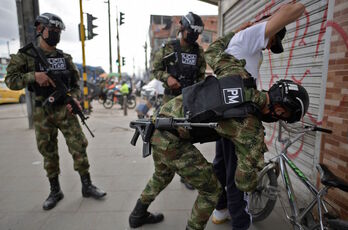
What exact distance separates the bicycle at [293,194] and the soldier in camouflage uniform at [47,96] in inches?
67.3

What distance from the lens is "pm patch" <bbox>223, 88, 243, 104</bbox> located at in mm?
1298

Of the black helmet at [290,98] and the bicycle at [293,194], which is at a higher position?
the black helmet at [290,98]

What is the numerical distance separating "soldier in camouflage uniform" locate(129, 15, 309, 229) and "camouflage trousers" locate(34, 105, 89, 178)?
44.2 inches

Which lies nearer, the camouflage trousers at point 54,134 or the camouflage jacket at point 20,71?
the camouflage jacket at point 20,71

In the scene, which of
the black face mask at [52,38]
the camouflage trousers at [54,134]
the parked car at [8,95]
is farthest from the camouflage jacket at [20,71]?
the parked car at [8,95]

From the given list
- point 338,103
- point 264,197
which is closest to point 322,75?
point 338,103

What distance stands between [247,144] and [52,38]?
2.25 m

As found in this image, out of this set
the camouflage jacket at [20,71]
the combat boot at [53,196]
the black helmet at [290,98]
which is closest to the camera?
the black helmet at [290,98]

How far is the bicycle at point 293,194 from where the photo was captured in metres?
1.47

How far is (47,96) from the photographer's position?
252 cm

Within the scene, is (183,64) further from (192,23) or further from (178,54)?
(192,23)

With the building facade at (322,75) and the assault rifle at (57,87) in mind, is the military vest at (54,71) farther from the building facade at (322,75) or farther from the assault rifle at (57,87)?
the building facade at (322,75)

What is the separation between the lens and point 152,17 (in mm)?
45844

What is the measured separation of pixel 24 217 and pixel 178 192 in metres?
1.62
